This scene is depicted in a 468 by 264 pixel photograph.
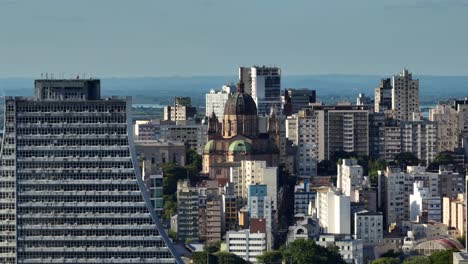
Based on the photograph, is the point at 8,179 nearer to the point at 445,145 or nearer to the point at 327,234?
the point at 327,234

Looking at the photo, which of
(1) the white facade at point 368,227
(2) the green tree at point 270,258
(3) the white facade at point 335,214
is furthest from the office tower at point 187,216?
(2) the green tree at point 270,258

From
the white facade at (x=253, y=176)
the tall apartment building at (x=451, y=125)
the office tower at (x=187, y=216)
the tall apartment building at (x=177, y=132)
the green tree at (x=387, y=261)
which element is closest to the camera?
the green tree at (x=387, y=261)

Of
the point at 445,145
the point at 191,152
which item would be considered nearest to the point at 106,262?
the point at 191,152

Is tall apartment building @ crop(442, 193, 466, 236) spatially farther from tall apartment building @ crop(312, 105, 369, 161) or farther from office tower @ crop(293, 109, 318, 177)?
tall apartment building @ crop(312, 105, 369, 161)

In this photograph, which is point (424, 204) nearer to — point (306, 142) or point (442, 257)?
point (442, 257)

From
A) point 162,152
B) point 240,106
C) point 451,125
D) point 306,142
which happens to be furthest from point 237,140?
point 451,125

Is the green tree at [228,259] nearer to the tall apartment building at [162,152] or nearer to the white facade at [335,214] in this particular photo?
the white facade at [335,214]
